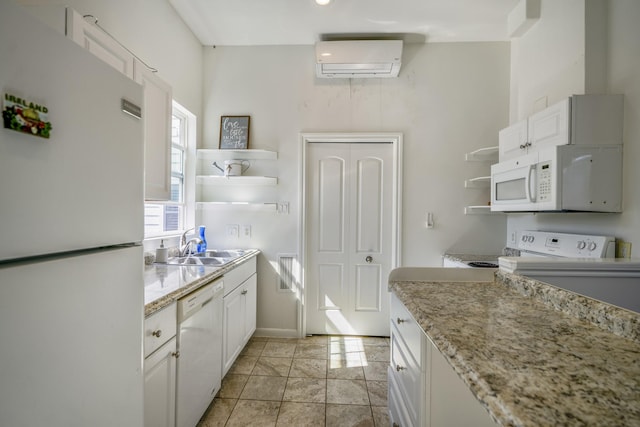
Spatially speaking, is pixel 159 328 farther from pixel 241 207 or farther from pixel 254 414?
pixel 241 207

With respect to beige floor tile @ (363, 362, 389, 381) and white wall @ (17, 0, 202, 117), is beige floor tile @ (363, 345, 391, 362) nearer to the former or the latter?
beige floor tile @ (363, 362, 389, 381)

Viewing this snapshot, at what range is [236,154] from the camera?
283 centimetres

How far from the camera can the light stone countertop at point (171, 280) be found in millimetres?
1202

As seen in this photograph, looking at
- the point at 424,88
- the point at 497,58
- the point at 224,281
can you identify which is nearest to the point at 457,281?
the point at 224,281

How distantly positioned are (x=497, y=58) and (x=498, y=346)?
3099 millimetres

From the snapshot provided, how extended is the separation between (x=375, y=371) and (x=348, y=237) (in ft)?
4.06

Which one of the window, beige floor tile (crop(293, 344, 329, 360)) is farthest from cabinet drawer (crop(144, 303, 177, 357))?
beige floor tile (crop(293, 344, 329, 360))

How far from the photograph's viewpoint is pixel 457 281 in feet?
4.36

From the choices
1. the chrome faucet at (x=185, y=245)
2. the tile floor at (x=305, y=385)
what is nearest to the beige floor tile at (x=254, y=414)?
the tile floor at (x=305, y=385)

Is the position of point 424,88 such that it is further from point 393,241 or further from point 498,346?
point 498,346

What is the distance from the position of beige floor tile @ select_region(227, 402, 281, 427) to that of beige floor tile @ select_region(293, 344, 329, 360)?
650mm

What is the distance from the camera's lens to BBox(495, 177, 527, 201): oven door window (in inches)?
82.4

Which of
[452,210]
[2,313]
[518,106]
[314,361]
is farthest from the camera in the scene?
[452,210]

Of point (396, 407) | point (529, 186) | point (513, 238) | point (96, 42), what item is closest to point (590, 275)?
point (529, 186)
